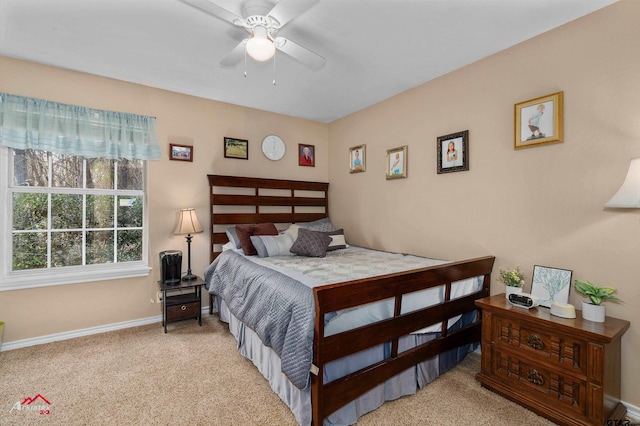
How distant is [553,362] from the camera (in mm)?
1801

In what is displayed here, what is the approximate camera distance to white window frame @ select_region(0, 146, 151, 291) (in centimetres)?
263

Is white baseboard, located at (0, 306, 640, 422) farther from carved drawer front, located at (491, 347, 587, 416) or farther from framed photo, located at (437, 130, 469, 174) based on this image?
framed photo, located at (437, 130, 469, 174)

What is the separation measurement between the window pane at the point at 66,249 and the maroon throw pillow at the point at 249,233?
1574mm

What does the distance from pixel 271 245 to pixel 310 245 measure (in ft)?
1.35

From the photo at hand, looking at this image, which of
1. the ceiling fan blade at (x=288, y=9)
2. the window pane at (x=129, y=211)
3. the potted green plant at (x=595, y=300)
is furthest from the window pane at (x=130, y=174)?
the potted green plant at (x=595, y=300)

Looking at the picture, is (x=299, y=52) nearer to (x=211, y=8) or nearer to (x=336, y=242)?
(x=211, y=8)

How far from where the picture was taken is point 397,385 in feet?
6.42

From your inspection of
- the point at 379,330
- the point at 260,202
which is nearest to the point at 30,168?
the point at 260,202

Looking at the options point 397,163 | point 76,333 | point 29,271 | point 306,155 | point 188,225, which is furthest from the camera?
point 306,155

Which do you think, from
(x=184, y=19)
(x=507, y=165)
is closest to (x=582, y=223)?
(x=507, y=165)

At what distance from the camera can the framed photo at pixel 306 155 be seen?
428 centimetres

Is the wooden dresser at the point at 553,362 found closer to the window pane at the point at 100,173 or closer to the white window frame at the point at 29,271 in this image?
the white window frame at the point at 29,271

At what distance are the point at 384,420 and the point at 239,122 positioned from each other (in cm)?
346

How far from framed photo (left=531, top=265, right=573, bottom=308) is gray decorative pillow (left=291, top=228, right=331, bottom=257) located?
6.00 ft
